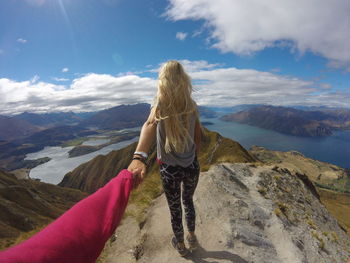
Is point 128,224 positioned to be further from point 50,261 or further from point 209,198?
point 50,261

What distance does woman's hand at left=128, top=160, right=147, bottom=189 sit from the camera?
10.2 feet

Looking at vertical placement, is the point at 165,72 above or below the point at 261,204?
above

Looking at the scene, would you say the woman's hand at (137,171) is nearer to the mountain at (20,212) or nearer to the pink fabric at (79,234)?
the pink fabric at (79,234)

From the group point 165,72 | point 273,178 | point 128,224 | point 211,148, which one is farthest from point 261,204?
point 211,148

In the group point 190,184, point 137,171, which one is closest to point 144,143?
point 137,171

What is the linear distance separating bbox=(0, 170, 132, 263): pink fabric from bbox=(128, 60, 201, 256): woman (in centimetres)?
86

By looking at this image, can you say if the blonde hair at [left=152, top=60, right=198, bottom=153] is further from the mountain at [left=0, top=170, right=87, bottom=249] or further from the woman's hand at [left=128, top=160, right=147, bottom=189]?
the mountain at [left=0, top=170, right=87, bottom=249]

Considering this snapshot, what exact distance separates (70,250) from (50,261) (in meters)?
0.18

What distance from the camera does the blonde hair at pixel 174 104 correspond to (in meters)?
3.97

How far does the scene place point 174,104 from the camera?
409 centimetres

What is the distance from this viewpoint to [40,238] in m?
1.70

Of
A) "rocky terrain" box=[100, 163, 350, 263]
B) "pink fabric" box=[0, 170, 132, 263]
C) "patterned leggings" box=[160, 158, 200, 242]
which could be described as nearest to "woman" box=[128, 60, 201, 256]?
"patterned leggings" box=[160, 158, 200, 242]

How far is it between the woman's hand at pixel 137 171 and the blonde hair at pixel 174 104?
0.98 metres

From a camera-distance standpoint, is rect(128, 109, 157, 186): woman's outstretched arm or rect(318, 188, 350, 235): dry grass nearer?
rect(128, 109, 157, 186): woman's outstretched arm
